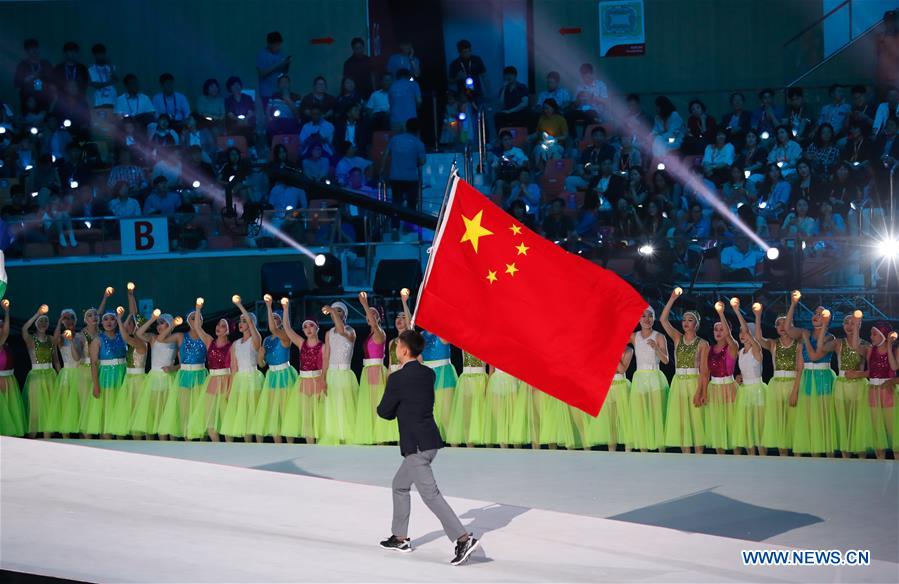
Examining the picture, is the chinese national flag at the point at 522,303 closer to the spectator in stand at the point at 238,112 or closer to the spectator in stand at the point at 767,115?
the spectator in stand at the point at 767,115

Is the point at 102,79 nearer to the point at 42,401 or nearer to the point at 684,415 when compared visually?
the point at 42,401

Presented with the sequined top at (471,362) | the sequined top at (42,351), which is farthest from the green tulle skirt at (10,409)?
the sequined top at (471,362)

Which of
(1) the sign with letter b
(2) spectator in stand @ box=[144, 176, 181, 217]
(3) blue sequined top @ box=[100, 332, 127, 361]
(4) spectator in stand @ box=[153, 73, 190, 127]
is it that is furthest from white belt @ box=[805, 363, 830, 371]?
(4) spectator in stand @ box=[153, 73, 190, 127]

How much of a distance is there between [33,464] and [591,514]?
4556 mm

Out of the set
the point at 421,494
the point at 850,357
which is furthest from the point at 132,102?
the point at 421,494

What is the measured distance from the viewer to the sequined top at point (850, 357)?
37.2ft

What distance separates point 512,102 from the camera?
18.4 m

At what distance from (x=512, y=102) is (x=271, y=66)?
13.1 feet

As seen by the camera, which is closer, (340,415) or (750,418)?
(750,418)

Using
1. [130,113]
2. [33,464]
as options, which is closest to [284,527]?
[33,464]

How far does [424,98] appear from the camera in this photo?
18359 millimetres

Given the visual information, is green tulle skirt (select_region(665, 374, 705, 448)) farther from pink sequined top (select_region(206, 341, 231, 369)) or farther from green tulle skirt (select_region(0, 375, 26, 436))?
→ green tulle skirt (select_region(0, 375, 26, 436))

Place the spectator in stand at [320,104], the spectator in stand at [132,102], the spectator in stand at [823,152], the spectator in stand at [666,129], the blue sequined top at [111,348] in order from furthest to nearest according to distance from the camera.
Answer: the spectator in stand at [132,102] < the spectator in stand at [320,104] < the spectator in stand at [666,129] < the spectator in stand at [823,152] < the blue sequined top at [111,348]

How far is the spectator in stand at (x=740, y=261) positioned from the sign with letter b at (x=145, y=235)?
24.5ft
